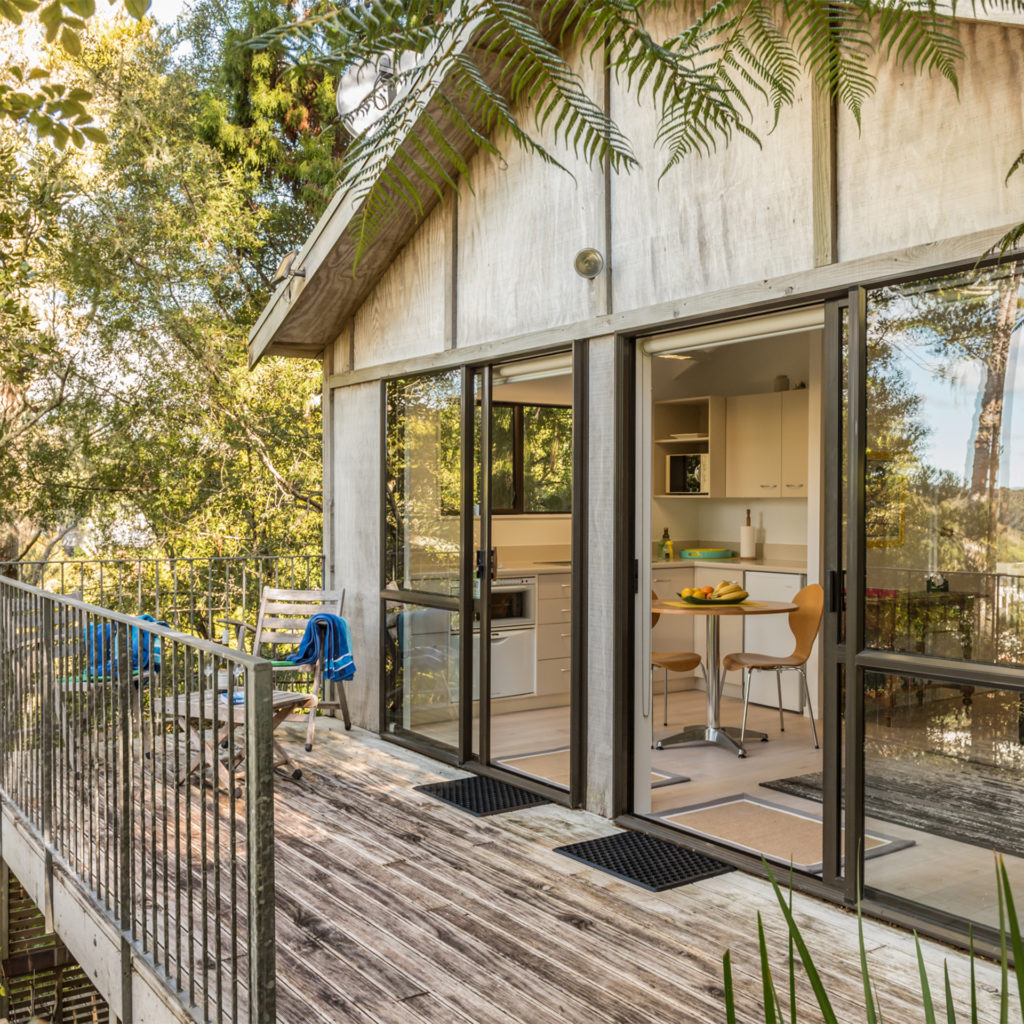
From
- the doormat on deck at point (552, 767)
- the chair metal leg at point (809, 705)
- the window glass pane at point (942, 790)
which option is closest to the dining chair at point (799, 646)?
the chair metal leg at point (809, 705)

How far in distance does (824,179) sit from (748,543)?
4.54 meters

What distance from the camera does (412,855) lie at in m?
4.11

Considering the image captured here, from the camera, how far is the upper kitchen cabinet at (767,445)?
7.47 meters

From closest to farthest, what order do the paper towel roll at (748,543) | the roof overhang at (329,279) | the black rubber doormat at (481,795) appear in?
the black rubber doormat at (481,795), the roof overhang at (329,279), the paper towel roll at (748,543)

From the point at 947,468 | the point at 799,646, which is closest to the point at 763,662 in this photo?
the point at 799,646

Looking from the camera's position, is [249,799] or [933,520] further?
[933,520]

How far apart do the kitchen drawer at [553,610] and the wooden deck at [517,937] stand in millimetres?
2563

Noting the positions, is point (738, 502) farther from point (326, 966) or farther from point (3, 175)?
point (3, 175)

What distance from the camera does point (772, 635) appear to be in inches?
282

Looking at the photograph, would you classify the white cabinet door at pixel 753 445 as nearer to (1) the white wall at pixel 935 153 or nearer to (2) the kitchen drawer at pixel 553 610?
(2) the kitchen drawer at pixel 553 610

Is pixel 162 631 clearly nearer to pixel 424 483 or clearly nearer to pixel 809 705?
pixel 424 483

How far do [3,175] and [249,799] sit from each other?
9074 millimetres

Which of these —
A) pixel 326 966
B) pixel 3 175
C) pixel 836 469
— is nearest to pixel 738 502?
pixel 836 469

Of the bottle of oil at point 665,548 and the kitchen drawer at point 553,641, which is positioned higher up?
the bottle of oil at point 665,548
